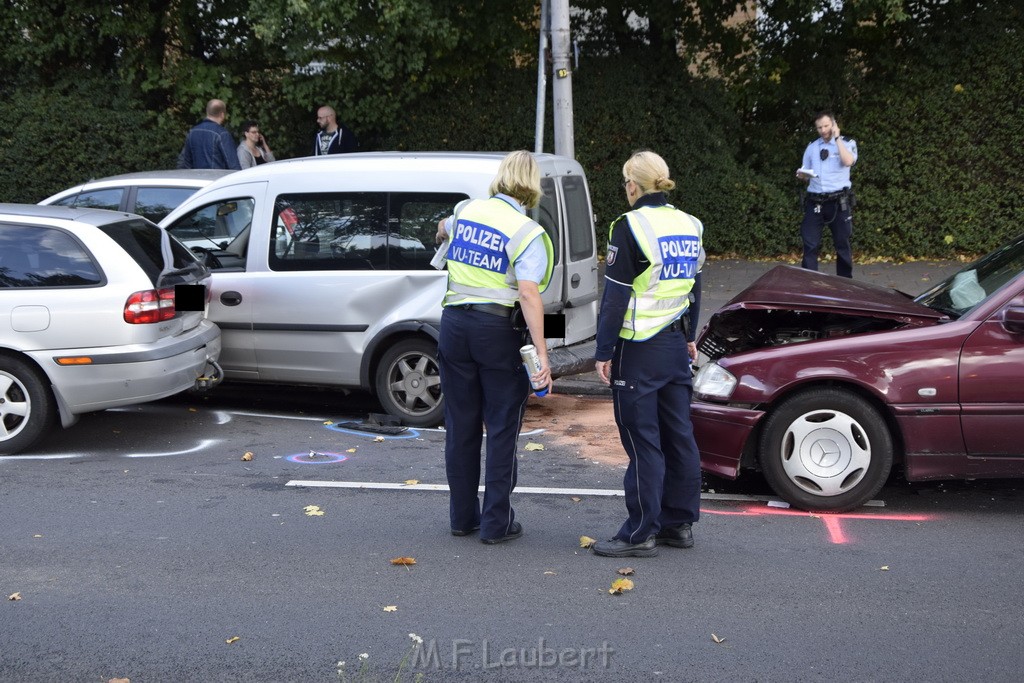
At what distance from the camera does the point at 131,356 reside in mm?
7277

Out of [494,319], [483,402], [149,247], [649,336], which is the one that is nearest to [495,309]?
[494,319]

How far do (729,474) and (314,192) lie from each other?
149 inches

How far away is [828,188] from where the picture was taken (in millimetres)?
11445

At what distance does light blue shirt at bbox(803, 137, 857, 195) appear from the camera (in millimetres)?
11367

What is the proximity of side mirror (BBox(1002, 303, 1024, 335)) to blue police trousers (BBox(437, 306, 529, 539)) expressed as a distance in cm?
Answer: 243

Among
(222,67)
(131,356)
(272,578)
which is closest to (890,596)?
(272,578)

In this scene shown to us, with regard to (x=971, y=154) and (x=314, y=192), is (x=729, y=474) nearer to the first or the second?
(x=314, y=192)

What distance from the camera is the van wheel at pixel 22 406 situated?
7.21 meters

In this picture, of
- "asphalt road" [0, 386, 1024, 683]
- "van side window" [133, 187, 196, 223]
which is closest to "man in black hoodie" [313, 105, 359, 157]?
"van side window" [133, 187, 196, 223]

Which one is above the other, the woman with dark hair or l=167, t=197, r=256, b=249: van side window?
the woman with dark hair

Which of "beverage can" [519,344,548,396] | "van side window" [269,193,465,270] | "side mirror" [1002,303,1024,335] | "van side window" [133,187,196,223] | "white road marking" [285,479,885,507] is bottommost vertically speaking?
"white road marking" [285,479,885,507]

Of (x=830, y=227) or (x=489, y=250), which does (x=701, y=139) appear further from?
(x=489, y=250)

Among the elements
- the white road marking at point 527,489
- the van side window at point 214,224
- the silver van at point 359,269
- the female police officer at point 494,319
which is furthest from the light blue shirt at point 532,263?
the van side window at point 214,224

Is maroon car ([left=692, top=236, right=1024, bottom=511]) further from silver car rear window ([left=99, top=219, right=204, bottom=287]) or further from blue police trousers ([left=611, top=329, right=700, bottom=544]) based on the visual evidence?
silver car rear window ([left=99, top=219, right=204, bottom=287])
